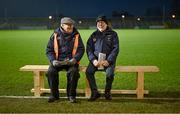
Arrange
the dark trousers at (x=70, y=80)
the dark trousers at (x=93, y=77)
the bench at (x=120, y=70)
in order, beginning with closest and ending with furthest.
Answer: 1. the dark trousers at (x=70, y=80)
2. the dark trousers at (x=93, y=77)
3. the bench at (x=120, y=70)

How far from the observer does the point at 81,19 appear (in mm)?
80062

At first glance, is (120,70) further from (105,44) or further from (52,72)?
(52,72)

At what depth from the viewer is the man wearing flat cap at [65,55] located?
8469 mm

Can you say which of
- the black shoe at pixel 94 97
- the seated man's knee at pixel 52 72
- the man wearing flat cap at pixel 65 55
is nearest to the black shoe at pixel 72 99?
the man wearing flat cap at pixel 65 55

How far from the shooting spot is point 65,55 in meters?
8.68

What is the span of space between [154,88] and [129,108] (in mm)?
2353

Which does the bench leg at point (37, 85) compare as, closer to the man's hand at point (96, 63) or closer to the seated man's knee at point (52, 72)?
the seated man's knee at point (52, 72)

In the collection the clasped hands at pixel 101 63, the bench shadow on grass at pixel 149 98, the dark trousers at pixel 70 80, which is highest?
the clasped hands at pixel 101 63

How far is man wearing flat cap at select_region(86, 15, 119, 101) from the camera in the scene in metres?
8.65

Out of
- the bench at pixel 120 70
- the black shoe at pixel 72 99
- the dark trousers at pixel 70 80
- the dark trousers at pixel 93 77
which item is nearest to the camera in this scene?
the black shoe at pixel 72 99

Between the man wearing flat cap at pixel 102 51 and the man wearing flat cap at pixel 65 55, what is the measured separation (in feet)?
0.91

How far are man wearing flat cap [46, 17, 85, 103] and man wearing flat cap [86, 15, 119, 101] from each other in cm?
28

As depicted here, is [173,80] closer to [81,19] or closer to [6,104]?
[6,104]

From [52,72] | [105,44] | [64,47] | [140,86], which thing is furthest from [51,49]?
[140,86]
